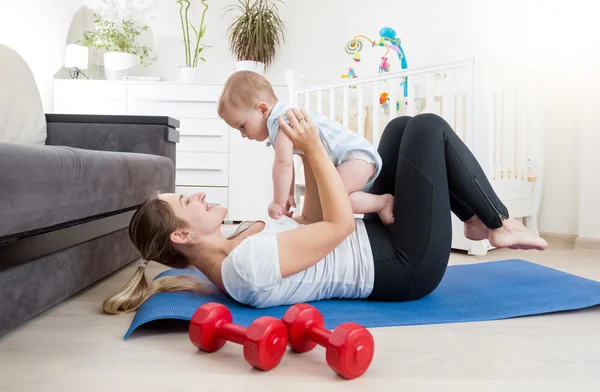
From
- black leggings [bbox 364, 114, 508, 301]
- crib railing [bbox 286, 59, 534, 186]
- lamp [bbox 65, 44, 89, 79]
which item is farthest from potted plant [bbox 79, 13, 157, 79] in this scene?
black leggings [bbox 364, 114, 508, 301]

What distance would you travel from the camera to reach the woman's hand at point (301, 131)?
4.36 ft

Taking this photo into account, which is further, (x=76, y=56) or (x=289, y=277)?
(x=76, y=56)

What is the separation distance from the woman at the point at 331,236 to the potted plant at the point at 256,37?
105 inches

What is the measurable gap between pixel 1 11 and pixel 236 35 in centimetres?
162

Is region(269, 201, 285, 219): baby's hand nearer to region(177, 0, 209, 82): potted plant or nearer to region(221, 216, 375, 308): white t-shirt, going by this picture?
region(221, 216, 375, 308): white t-shirt

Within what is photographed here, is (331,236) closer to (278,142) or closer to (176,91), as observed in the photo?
(278,142)

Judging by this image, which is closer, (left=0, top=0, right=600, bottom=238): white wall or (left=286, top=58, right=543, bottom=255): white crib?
(left=286, top=58, right=543, bottom=255): white crib

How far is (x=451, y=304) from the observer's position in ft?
4.87

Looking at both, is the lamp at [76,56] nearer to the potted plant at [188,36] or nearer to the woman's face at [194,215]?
the potted plant at [188,36]

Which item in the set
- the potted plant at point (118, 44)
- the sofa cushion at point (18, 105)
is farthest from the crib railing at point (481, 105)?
the potted plant at point (118, 44)

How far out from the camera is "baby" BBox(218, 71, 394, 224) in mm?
1442

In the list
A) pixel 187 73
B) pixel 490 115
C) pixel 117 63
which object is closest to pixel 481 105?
pixel 490 115

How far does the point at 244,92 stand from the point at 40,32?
110 inches

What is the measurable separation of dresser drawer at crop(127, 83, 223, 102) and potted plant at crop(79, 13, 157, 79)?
17.2 inches
